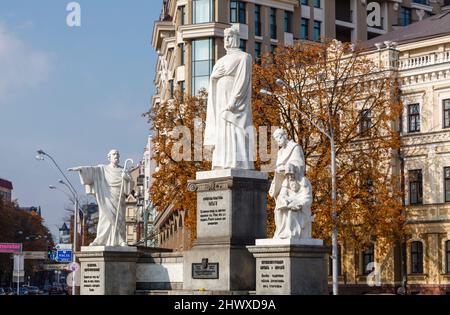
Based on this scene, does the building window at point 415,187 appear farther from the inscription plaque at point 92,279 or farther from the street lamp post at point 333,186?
the inscription plaque at point 92,279

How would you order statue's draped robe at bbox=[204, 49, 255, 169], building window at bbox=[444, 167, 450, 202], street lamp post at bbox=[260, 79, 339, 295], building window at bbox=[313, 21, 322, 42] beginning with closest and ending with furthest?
statue's draped robe at bbox=[204, 49, 255, 169] < street lamp post at bbox=[260, 79, 339, 295] < building window at bbox=[444, 167, 450, 202] < building window at bbox=[313, 21, 322, 42]

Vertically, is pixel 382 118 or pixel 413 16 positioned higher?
pixel 413 16

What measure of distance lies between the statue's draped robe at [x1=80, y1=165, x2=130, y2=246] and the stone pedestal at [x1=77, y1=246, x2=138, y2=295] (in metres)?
0.43

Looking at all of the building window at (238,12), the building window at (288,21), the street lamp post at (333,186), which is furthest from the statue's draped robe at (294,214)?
the building window at (288,21)

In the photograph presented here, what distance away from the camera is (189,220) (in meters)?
49.7

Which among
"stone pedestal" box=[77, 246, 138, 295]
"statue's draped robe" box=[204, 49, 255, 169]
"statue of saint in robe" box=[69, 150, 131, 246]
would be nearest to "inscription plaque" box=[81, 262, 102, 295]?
"stone pedestal" box=[77, 246, 138, 295]

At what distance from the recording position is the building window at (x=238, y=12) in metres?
79.4

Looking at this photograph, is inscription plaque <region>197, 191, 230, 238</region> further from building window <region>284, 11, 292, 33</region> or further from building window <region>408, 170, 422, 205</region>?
building window <region>284, 11, 292, 33</region>

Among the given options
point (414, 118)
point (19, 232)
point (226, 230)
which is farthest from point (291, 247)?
point (19, 232)

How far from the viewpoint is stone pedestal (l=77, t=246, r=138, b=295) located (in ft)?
83.9

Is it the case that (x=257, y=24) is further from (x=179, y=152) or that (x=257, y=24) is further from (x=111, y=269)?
(x=111, y=269)
